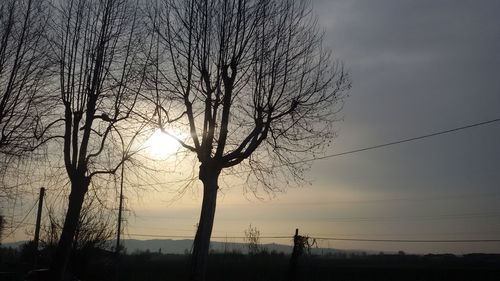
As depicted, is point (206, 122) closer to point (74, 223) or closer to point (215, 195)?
point (215, 195)

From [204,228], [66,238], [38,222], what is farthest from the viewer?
[38,222]

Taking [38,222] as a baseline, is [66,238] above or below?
below

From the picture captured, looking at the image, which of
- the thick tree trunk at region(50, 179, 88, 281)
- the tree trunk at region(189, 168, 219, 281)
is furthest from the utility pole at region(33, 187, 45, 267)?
the tree trunk at region(189, 168, 219, 281)

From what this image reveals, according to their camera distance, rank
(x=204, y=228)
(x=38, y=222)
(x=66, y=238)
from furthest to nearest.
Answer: (x=38, y=222)
(x=66, y=238)
(x=204, y=228)

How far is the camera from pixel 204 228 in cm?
1356

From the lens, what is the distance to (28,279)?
2609cm

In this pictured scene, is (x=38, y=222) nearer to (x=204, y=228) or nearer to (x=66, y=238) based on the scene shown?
(x=66, y=238)

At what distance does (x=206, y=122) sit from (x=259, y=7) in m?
3.44

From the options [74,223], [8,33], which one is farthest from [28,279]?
[8,33]

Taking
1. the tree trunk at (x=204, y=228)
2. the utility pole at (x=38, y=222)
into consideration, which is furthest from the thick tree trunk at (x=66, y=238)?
the utility pole at (x=38, y=222)

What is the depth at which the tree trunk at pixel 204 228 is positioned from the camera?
13.2m

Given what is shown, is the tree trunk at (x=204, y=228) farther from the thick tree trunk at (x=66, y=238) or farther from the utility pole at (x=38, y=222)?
the utility pole at (x=38, y=222)

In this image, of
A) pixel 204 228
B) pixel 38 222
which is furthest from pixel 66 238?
pixel 38 222

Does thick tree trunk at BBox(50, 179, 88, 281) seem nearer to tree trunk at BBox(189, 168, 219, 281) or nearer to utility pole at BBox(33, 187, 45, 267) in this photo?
tree trunk at BBox(189, 168, 219, 281)
